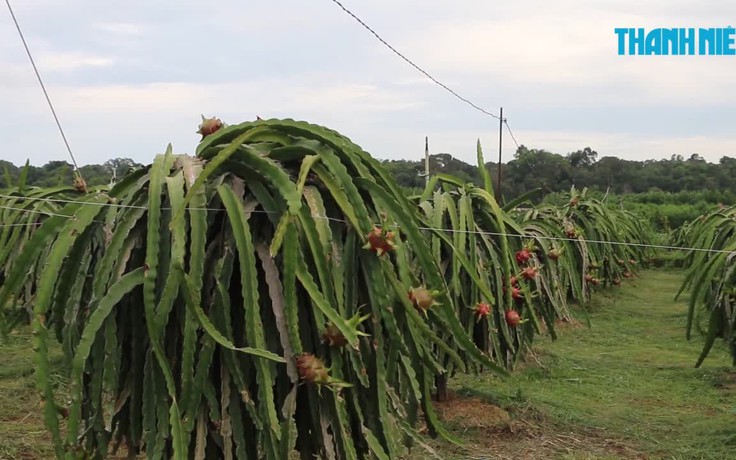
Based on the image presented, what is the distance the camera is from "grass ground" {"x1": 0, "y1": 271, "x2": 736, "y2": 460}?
507 centimetres

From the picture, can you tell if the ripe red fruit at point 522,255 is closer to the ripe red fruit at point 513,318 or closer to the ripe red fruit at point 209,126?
the ripe red fruit at point 513,318

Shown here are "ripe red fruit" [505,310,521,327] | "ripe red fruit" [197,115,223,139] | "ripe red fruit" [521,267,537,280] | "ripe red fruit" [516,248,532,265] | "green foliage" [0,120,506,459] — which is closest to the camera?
"green foliage" [0,120,506,459]

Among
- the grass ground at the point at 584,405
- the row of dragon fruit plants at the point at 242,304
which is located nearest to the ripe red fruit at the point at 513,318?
the grass ground at the point at 584,405

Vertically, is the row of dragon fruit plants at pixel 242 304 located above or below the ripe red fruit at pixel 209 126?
below

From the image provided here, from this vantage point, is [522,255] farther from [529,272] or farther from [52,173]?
[52,173]

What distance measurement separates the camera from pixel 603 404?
21.4 feet

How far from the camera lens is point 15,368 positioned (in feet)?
22.0

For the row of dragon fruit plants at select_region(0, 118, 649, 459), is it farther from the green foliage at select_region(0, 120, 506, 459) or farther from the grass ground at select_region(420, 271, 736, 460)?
the grass ground at select_region(420, 271, 736, 460)

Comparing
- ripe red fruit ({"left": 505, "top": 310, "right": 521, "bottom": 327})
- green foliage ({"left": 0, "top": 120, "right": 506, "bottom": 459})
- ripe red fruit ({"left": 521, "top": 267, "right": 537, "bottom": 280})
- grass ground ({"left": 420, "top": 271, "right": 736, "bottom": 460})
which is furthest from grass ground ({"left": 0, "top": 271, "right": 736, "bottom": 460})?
green foliage ({"left": 0, "top": 120, "right": 506, "bottom": 459})

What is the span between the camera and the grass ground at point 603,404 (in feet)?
16.9

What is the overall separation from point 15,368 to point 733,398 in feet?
20.6

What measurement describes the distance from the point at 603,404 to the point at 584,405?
204 millimetres

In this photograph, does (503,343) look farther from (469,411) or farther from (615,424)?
(615,424)

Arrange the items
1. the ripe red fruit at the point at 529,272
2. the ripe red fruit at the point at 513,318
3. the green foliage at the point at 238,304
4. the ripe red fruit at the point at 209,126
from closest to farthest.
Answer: the green foliage at the point at 238,304, the ripe red fruit at the point at 209,126, the ripe red fruit at the point at 513,318, the ripe red fruit at the point at 529,272
